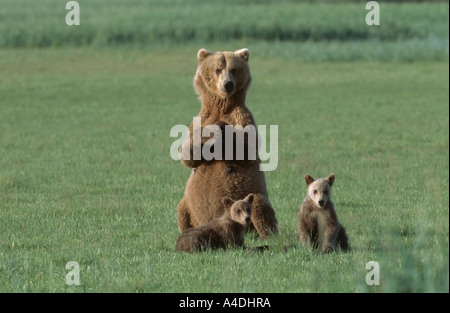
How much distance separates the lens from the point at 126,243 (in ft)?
28.0

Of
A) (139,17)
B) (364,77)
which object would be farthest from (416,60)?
(139,17)

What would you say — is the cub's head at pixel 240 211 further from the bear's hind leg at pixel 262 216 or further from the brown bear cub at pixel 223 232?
the bear's hind leg at pixel 262 216

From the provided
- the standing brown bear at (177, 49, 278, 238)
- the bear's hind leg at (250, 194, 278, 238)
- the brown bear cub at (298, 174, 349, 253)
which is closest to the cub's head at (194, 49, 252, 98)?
the standing brown bear at (177, 49, 278, 238)

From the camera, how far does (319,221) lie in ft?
25.2

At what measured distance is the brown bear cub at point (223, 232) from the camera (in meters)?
7.68

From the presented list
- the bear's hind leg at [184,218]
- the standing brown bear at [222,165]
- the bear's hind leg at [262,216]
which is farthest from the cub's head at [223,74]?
the bear's hind leg at [184,218]

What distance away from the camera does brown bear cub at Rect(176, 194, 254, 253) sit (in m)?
7.68

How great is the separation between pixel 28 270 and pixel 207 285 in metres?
1.86

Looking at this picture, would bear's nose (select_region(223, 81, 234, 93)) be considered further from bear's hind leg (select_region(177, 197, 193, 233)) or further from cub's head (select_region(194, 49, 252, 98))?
bear's hind leg (select_region(177, 197, 193, 233))

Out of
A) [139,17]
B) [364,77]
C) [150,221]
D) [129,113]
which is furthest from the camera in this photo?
[139,17]

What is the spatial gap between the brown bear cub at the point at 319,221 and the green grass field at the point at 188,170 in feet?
0.63

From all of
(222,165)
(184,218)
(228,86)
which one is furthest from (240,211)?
(228,86)
